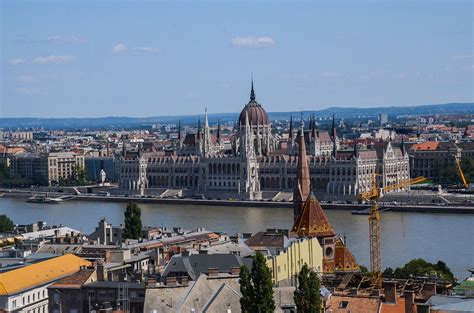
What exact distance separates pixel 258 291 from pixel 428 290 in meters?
2.74

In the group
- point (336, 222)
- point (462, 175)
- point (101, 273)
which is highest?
point (101, 273)

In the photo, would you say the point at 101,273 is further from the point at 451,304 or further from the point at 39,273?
the point at 451,304

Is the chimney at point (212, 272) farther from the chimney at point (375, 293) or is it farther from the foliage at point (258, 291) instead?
the chimney at point (375, 293)

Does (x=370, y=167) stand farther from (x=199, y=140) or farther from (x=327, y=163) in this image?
(x=199, y=140)

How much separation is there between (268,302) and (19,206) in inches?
1661

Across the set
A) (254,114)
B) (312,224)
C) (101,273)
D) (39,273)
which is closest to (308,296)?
(101,273)

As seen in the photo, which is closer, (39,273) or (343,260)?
(39,273)

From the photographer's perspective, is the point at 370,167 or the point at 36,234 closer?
the point at 36,234

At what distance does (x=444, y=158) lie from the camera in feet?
212

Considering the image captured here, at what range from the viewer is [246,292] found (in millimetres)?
13836

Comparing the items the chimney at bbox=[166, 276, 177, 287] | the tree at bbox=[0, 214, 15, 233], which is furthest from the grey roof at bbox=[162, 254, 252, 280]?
the tree at bbox=[0, 214, 15, 233]

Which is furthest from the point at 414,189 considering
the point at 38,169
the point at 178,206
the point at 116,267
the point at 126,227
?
the point at 116,267

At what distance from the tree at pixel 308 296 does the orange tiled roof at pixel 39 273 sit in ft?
16.3

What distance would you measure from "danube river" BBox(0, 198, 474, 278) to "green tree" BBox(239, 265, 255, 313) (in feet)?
38.1
